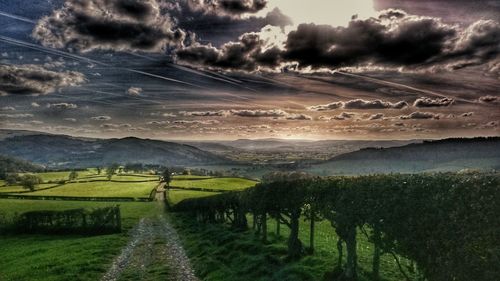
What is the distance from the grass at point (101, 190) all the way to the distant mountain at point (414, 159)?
60157 millimetres

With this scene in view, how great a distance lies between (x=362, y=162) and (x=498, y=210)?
343ft

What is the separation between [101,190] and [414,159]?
105588 millimetres

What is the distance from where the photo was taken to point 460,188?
15.1 m

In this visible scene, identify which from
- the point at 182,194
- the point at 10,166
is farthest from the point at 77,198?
the point at 10,166

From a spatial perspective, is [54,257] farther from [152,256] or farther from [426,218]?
[426,218]

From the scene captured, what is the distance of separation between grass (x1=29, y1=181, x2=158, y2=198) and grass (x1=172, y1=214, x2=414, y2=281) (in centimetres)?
8584

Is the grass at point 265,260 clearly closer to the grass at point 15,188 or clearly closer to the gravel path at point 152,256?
the gravel path at point 152,256

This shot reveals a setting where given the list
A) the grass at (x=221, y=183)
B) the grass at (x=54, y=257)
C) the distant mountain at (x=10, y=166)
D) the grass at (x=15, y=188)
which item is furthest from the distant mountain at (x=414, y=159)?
the distant mountain at (x=10, y=166)

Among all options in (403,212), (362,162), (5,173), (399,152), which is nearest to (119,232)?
(403,212)

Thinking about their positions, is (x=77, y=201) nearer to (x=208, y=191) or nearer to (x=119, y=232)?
(x=208, y=191)

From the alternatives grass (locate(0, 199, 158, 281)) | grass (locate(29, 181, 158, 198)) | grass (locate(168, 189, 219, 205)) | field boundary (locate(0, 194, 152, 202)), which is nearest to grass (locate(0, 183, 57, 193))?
grass (locate(29, 181, 158, 198))

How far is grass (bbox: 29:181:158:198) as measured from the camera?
123m

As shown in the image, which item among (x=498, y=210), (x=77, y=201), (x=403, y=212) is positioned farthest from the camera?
(x=77, y=201)

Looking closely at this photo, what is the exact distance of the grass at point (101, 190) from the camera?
123m
